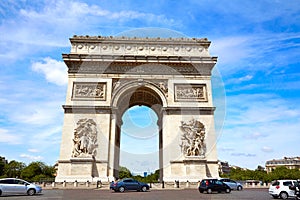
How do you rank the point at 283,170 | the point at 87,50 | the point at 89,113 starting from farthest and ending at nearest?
the point at 283,170 < the point at 87,50 < the point at 89,113

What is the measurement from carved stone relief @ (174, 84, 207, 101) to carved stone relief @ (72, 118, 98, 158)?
815 centimetres

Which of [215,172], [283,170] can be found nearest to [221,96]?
[215,172]

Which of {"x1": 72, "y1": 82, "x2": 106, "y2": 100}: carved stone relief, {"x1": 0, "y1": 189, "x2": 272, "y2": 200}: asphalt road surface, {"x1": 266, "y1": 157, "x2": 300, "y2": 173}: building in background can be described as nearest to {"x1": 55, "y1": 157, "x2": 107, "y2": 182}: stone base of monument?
{"x1": 72, "y1": 82, "x2": 106, "y2": 100}: carved stone relief

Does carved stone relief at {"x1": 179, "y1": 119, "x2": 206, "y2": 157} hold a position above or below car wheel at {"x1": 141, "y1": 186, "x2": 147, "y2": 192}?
above

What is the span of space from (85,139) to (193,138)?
9212 mm

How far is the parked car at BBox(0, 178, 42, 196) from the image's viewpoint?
48.6 feet

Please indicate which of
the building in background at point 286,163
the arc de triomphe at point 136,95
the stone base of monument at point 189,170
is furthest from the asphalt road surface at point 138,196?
the building in background at point 286,163

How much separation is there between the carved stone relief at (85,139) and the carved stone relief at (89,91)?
2.37 m

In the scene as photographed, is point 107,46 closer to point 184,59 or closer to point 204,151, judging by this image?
point 184,59

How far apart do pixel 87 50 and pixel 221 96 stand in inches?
520

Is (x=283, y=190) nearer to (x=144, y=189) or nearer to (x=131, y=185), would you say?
(x=144, y=189)

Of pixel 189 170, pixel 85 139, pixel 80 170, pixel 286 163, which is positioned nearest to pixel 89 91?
pixel 85 139

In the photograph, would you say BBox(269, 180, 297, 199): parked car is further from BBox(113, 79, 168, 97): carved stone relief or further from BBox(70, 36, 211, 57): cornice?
BBox(70, 36, 211, 57): cornice

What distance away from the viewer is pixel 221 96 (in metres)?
21.5
